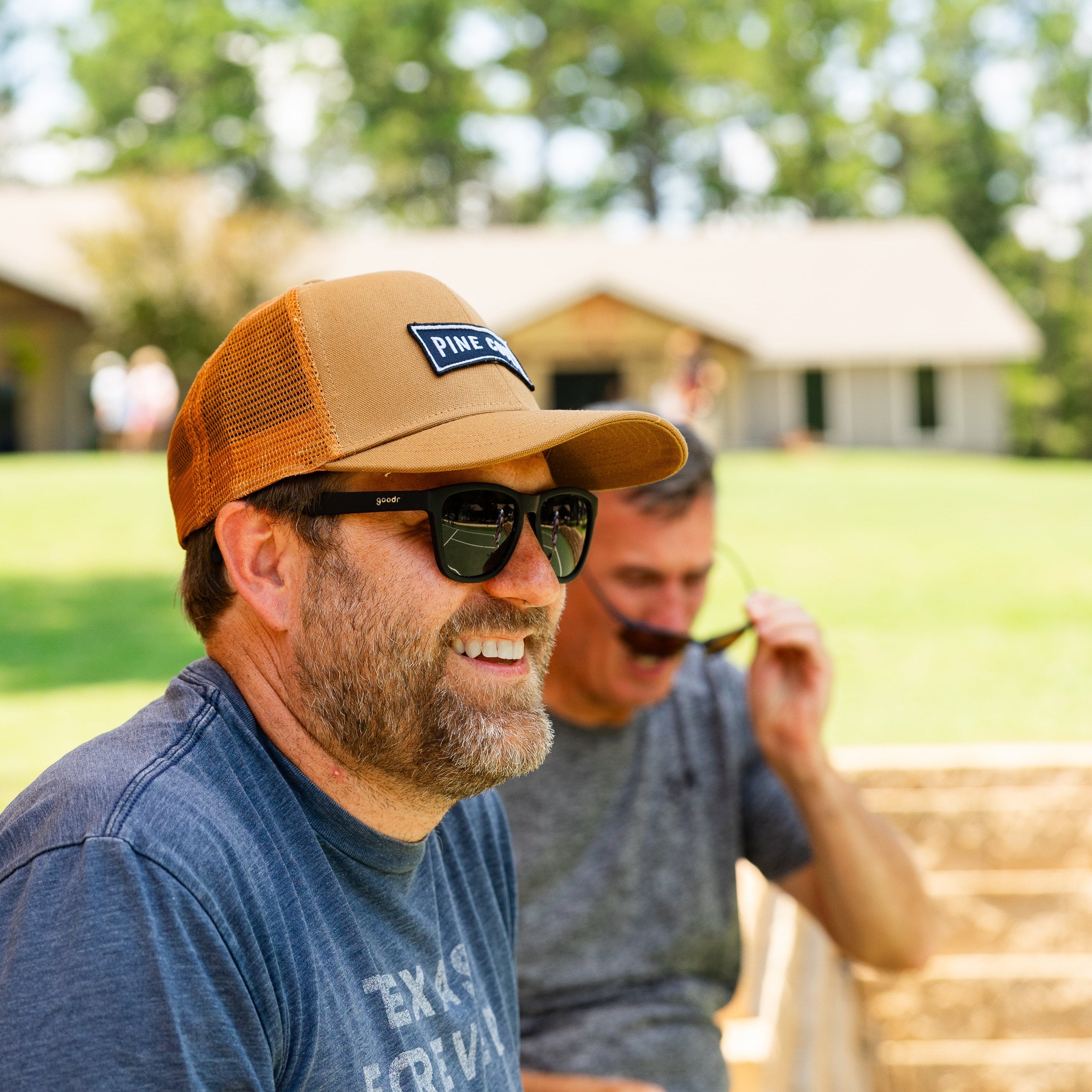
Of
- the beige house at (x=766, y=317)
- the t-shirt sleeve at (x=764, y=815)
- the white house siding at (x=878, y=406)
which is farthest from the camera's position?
the white house siding at (x=878, y=406)

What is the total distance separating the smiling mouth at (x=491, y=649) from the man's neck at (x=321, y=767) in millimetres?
182

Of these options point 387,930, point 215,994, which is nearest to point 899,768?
point 387,930

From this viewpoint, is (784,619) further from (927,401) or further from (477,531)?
(927,401)

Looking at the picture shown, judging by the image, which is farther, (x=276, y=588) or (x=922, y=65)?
(x=922, y=65)

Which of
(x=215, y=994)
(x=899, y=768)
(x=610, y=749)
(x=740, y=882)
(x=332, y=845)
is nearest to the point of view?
(x=215, y=994)

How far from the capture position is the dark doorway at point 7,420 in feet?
88.0

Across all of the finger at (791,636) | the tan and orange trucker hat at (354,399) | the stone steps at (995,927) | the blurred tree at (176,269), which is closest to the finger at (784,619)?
the finger at (791,636)

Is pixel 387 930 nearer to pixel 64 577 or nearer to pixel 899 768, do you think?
pixel 899 768

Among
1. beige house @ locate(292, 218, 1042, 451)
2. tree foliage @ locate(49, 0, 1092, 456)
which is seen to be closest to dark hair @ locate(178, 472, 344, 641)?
beige house @ locate(292, 218, 1042, 451)

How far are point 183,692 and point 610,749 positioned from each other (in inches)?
55.1

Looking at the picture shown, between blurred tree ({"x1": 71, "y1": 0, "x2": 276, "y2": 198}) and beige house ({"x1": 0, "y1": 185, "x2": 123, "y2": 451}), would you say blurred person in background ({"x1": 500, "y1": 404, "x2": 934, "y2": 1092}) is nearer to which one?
beige house ({"x1": 0, "y1": 185, "x2": 123, "y2": 451})

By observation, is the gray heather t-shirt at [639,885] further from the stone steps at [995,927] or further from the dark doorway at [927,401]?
the dark doorway at [927,401]

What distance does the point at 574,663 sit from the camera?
285 cm

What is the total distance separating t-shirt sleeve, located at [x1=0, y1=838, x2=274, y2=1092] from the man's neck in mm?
341
